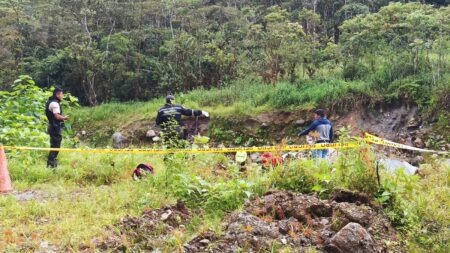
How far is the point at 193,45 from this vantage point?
69.3 feet

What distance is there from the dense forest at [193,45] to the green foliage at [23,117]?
417 inches

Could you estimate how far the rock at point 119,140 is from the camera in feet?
57.4

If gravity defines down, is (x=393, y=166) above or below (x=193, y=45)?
below

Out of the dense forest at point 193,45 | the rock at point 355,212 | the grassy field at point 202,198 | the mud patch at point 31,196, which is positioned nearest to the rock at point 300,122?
the dense forest at point 193,45

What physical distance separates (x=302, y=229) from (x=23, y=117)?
690cm

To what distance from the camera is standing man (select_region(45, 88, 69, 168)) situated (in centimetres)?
739

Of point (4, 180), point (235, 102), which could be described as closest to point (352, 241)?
point (4, 180)

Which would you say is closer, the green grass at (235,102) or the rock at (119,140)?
the green grass at (235,102)

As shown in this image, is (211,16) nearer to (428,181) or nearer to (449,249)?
(428,181)

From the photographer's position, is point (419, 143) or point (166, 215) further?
point (419, 143)

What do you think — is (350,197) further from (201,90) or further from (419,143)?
(201,90)

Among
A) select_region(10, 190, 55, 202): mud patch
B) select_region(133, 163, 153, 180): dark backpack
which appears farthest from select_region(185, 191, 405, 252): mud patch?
select_region(10, 190, 55, 202): mud patch

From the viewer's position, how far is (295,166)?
508 cm

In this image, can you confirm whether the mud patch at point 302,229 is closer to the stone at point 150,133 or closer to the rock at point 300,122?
the rock at point 300,122
